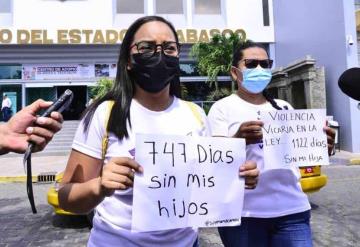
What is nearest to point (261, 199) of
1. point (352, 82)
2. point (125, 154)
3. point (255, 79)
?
point (255, 79)

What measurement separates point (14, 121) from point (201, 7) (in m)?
22.9

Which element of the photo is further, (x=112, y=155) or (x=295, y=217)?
(x=295, y=217)

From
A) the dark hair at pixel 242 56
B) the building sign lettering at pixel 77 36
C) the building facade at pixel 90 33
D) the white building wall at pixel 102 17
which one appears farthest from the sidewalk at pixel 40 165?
the white building wall at pixel 102 17

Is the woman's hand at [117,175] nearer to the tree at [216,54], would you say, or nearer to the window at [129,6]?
the tree at [216,54]

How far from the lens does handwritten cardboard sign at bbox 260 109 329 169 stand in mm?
2391

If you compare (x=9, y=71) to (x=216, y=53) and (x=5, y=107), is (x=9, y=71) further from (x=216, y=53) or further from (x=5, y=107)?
(x=216, y=53)

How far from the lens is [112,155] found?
1.80 metres

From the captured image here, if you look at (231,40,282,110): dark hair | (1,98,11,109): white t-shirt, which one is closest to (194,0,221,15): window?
(1,98,11,109): white t-shirt

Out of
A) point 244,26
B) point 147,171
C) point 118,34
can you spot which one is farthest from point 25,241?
point 244,26

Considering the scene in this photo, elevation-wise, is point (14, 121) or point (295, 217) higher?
point (14, 121)

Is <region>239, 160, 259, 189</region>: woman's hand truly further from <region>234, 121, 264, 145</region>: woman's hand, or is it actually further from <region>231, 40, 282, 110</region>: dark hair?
<region>231, 40, 282, 110</region>: dark hair

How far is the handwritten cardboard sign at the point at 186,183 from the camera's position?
1664 millimetres

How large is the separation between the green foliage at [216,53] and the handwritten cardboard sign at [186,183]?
733 inches

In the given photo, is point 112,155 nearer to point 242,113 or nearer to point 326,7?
point 242,113
